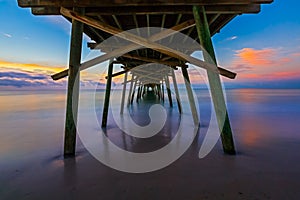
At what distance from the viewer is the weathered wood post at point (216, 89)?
2.40 m

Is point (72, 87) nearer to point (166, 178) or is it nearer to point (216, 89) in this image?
point (166, 178)

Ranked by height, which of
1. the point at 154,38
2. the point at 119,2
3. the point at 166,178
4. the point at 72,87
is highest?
the point at 119,2

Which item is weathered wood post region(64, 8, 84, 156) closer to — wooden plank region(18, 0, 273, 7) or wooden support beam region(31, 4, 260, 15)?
wooden plank region(18, 0, 273, 7)

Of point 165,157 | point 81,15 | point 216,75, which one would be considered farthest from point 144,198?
point 81,15

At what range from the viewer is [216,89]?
2.41 m

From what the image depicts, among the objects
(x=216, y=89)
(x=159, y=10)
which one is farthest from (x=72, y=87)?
(x=216, y=89)

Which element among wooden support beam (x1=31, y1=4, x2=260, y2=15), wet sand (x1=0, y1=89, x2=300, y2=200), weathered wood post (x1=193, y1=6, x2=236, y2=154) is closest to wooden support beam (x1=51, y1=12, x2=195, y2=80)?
weathered wood post (x1=193, y1=6, x2=236, y2=154)

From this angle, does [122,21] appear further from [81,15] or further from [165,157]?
[165,157]

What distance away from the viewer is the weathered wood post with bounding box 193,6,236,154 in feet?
7.86

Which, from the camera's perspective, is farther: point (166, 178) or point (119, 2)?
point (119, 2)

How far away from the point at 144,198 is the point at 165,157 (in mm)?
1041

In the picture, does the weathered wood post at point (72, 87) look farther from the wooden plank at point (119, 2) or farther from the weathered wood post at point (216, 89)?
the weathered wood post at point (216, 89)

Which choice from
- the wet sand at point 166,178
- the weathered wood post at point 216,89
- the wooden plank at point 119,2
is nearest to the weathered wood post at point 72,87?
the wooden plank at point 119,2

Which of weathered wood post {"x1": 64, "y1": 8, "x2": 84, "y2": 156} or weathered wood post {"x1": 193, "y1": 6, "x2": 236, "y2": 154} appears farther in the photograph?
weathered wood post {"x1": 64, "y1": 8, "x2": 84, "y2": 156}
